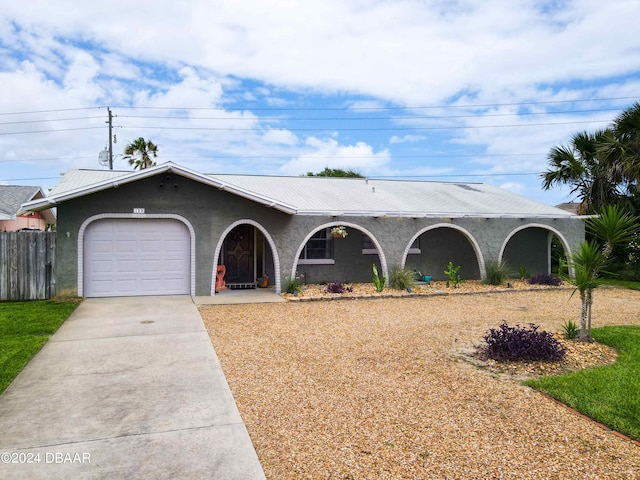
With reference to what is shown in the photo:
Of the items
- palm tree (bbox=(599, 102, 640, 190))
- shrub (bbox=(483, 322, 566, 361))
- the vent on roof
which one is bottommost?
shrub (bbox=(483, 322, 566, 361))

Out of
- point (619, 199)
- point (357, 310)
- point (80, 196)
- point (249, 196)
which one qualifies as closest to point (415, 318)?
point (357, 310)

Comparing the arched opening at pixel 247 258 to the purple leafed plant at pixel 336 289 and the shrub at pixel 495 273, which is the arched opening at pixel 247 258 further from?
the shrub at pixel 495 273

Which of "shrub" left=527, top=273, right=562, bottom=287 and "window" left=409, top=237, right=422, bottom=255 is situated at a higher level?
"window" left=409, top=237, right=422, bottom=255

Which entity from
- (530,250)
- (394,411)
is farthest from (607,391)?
(530,250)

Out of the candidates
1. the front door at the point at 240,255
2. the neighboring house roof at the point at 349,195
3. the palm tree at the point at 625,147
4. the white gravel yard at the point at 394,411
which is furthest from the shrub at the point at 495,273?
the front door at the point at 240,255

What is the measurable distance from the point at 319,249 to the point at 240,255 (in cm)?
279

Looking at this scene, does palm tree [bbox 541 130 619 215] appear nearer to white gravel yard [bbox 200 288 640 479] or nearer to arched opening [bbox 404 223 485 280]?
arched opening [bbox 404 223 485 280]

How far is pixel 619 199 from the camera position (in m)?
19.7

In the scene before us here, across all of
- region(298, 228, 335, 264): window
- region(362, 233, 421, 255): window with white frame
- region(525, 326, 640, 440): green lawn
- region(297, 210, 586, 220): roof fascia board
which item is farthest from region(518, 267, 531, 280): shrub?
region(525, 326, 640, 440): green lawn

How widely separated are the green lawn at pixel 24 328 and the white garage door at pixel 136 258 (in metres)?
1.23

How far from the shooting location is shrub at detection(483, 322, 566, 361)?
700 centimetres

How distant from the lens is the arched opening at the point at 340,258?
52.1 feet

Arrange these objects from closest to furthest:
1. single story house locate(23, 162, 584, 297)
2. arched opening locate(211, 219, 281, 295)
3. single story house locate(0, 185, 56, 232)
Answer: single story house locate(23, 162, 584, 297)
arched opening locate(211, 219, 281, 295)
single story house locate(0, 185, 56, 232)

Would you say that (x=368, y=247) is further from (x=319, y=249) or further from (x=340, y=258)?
(x=319, y=249)
